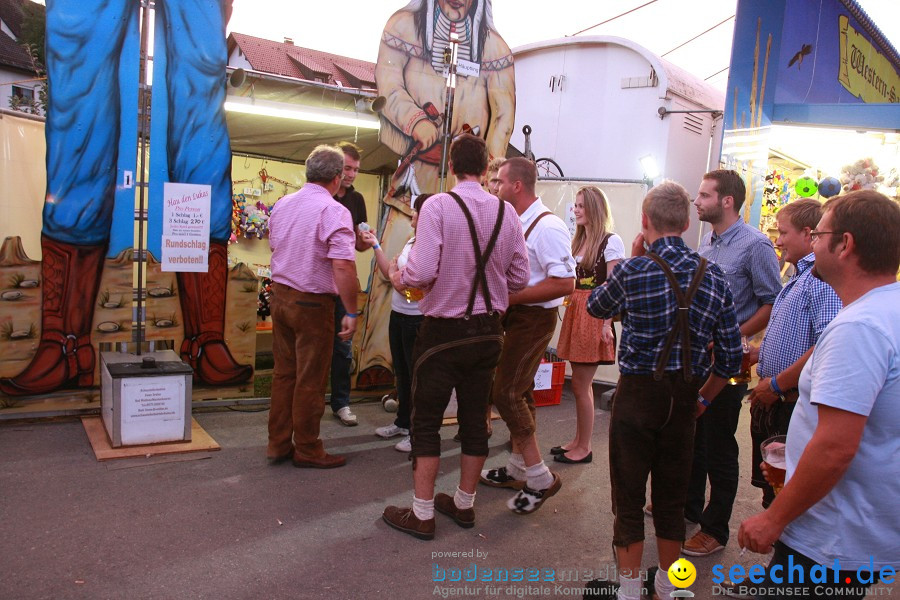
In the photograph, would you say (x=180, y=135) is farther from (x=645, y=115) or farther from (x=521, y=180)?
(x=645, y=115)

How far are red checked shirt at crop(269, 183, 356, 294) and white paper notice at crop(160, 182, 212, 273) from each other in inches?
Result: 50.8

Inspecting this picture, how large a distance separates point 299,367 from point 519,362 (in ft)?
4.55

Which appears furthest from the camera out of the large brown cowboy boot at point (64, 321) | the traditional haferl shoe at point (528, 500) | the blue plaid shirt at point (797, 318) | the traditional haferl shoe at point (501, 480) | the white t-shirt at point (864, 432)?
the large brown cowboy boot at point (64, 321)

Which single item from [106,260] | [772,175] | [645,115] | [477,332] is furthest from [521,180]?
[772,175]

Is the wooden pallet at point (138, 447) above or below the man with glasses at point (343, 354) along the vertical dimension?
below

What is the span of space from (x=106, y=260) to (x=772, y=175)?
7960 mm

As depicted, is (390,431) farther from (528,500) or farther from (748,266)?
(748,266)

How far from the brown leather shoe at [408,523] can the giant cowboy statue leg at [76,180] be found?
2.80 metres

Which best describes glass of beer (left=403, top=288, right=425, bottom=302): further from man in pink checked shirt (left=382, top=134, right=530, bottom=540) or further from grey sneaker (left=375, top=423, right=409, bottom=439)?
grey sneaker (left=375, top=423, right=409, bottom=439)

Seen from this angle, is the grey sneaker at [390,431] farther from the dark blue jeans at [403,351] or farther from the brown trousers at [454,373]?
the brown trousers at [454,373]

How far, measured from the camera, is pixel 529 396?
14.4 ft

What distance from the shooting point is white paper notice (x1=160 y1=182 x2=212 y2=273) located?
5.16 metres

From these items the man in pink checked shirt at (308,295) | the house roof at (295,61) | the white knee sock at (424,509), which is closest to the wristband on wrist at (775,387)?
the white knee sock at (424,509)

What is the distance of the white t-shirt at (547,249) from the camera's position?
153 inches
